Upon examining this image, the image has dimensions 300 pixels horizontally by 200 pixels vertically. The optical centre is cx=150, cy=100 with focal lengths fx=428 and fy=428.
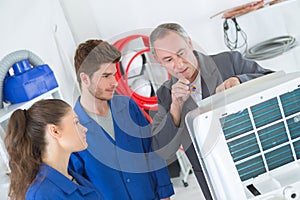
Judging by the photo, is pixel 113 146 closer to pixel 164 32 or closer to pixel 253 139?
pixel 164 32

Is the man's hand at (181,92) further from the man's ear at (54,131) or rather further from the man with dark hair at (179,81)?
the man's ear at (54,131)

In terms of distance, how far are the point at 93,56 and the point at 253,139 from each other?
0.64m

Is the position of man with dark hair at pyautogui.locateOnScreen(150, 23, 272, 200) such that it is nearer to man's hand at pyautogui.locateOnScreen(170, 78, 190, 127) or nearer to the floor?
man's hand at pyautogui.locateOnScreen(170, 78, 190, 127)

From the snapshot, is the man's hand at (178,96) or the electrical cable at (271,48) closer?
the man's hand at (178,96)

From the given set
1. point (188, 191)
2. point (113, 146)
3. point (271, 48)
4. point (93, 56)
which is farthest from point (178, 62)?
point (271, 48)

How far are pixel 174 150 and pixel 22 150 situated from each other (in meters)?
0.49

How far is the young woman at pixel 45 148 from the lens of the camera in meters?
1.35

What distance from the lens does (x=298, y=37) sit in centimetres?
353

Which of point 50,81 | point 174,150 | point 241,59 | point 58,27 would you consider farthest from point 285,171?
point 58,27

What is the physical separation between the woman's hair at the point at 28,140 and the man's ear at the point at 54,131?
0.01m

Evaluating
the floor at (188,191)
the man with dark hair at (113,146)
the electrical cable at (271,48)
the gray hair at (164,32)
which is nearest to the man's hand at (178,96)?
the gray hair at (164,32)

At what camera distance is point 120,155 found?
1513 mm

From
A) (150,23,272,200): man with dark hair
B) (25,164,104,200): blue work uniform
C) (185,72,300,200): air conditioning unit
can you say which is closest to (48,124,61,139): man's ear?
(25,164,104,200): blue work uniform

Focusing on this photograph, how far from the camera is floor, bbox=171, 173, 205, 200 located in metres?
3.04
